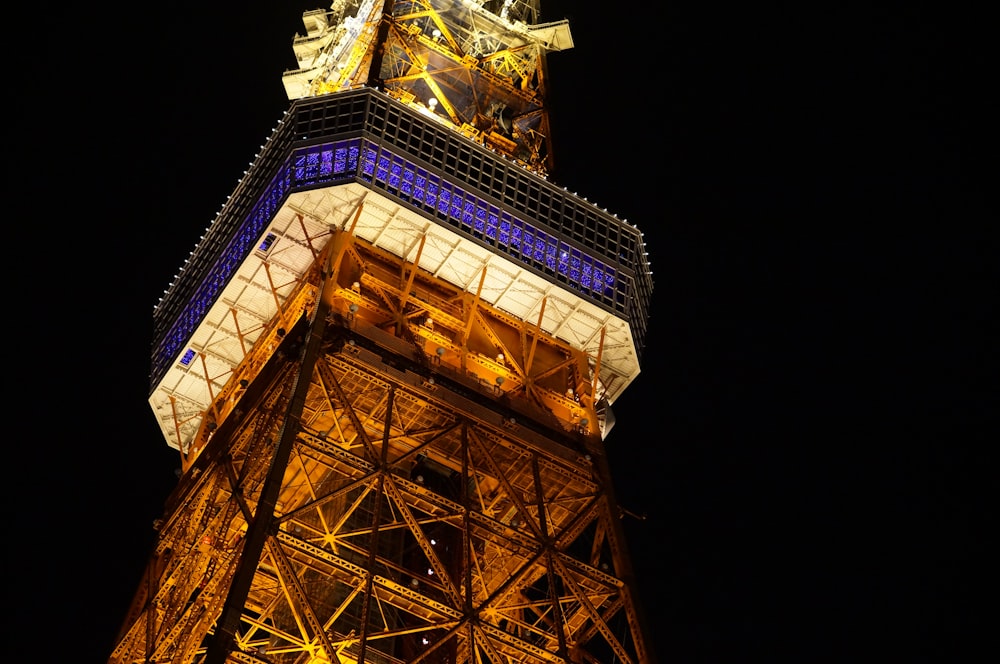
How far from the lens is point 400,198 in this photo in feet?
145

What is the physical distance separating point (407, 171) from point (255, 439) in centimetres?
1125

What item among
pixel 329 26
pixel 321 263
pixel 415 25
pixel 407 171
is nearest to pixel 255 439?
pixel 321 263

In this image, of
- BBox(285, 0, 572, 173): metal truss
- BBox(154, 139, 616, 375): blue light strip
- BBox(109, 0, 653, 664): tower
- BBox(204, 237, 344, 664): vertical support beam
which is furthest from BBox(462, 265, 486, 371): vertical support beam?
BBox(285, 0, 572, 173): metal truss

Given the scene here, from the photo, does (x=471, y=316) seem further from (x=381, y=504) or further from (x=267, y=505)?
(x=267, y=505)

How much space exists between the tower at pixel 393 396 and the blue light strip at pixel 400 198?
8 centimetres

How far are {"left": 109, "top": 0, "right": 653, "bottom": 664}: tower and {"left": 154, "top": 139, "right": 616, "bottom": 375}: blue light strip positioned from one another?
80mm

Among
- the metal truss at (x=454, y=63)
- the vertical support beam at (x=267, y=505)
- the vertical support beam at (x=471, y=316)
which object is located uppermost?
the metal truss at (x=454, y=63)

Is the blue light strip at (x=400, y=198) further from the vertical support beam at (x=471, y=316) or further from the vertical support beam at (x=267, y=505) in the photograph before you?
the vertical support beam at (x=267, y=505)

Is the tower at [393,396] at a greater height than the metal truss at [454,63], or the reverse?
the metal truss at [454,63]

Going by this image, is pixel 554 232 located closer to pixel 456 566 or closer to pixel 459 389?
pixel 459 389

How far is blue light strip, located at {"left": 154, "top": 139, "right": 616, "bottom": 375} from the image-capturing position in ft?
145

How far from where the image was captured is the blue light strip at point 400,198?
44312 mm

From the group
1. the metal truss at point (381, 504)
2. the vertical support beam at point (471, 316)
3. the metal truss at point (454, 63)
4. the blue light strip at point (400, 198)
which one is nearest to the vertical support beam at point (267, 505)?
the metal truss at point (381, 504)

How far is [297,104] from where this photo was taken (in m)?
46.6
